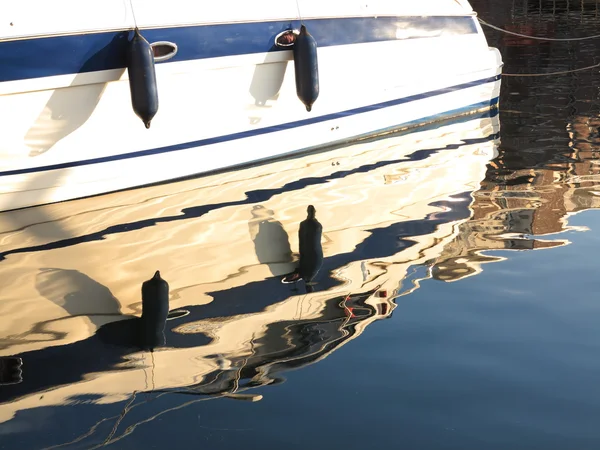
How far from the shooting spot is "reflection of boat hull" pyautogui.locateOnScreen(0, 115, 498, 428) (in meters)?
3.79

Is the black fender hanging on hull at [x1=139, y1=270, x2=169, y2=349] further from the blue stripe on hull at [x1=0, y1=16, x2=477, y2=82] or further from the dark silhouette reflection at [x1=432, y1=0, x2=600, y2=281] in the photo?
the blue stripe on hull at [x1=0, y1=16, x2=477, y2=82]

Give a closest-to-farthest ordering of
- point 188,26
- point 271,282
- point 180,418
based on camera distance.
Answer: point 180,418 → point 271,282 → point 188,26

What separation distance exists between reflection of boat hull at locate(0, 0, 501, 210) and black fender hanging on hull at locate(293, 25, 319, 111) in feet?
0.47

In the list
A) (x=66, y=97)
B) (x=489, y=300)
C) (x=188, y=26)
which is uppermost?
(x=188, y=26)

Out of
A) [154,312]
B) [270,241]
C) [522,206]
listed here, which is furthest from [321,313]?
[522,206]

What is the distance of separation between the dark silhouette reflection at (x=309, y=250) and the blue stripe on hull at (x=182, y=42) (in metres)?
1.50

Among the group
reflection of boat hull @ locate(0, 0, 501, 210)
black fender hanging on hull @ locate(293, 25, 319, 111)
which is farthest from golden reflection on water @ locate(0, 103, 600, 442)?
black fender hanging on hull @ locate(293, 25, 319, 111)

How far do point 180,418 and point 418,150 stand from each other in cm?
517

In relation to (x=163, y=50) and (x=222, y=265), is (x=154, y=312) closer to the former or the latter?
(x=222, y=265)

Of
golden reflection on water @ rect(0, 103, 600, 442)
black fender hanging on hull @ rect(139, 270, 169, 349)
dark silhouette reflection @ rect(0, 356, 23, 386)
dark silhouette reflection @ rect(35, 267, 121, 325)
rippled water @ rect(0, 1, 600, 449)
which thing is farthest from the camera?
dark silhouette reflection @ rect(35, 267, 121, 325)

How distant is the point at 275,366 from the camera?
12.3 ft

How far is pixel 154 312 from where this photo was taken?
4.32m

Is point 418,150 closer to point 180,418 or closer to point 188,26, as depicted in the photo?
point 188,26

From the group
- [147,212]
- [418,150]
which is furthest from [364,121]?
[147,212]
